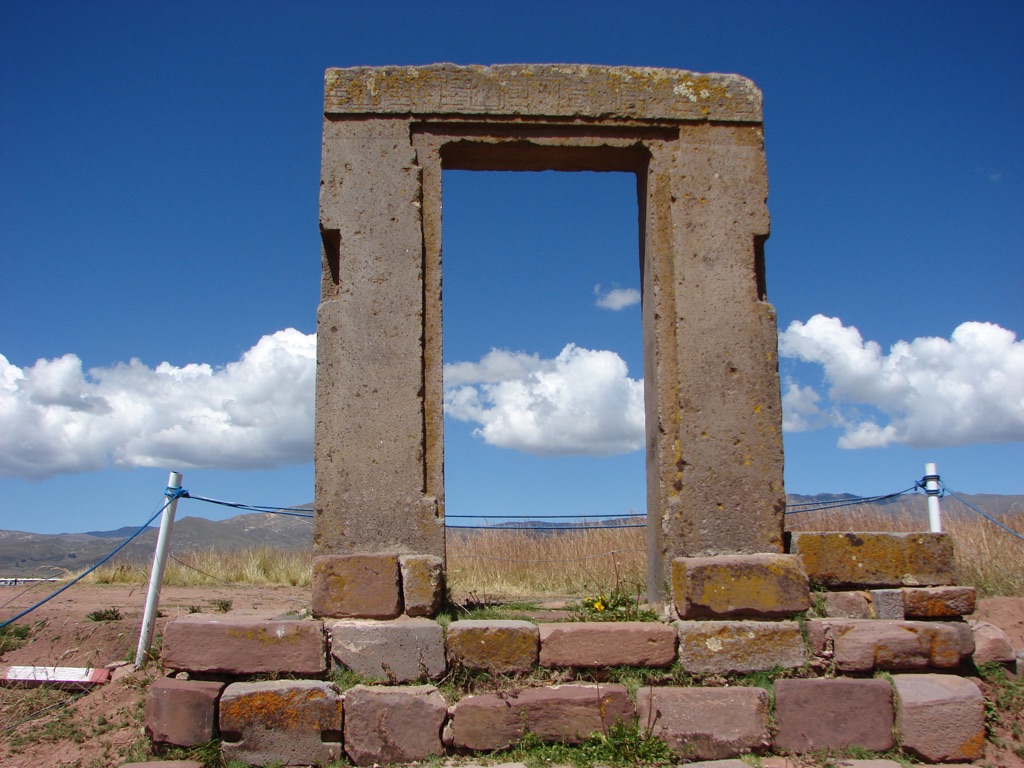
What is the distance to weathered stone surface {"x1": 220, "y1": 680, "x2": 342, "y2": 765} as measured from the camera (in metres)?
3.92

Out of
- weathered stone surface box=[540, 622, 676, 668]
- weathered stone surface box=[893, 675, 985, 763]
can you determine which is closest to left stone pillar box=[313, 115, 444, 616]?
weathered stone surface box=[540, 622, 676, 668]

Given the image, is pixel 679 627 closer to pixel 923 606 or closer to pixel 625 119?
pixel 923 606

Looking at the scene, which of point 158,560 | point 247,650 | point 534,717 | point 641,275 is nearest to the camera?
point 534,717

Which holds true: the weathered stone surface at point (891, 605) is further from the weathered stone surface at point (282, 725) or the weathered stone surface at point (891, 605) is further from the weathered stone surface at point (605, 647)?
the weathered stone surface at point (282, 725)

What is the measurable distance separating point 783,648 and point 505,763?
1475mm

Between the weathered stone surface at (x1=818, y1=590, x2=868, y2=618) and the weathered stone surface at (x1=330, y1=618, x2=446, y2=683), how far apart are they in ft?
6.55

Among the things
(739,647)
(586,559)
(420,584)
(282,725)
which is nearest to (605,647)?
(739,647)

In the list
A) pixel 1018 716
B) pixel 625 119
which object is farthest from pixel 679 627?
pixel 625 119

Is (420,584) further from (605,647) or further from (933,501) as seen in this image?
(933,501)

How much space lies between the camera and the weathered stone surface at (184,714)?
395 cm

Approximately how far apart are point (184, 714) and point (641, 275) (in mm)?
3473

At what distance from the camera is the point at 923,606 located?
4242mm

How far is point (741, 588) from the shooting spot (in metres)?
4.20

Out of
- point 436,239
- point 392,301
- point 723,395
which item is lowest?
point 723,395
